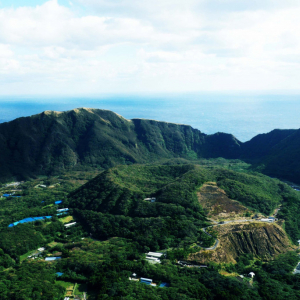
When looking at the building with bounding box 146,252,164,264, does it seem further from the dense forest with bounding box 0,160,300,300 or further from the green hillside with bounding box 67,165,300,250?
the green hillside with bounding box 67,165,300,250

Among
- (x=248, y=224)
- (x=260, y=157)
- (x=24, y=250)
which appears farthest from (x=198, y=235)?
(x=260, y=157)

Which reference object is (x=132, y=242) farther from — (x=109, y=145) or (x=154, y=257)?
(x=109, y=145)

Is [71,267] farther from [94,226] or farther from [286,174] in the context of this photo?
[286,174]

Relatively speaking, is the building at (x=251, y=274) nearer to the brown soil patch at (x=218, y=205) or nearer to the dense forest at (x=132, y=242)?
the dense forest at (x=132, y=242)

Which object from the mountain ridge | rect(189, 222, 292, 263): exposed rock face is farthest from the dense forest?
the mountain ridge

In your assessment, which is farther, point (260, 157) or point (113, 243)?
point (260, 157)

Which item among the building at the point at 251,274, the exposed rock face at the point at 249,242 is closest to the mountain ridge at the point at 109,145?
the exposed rock face at the point at 249,242
